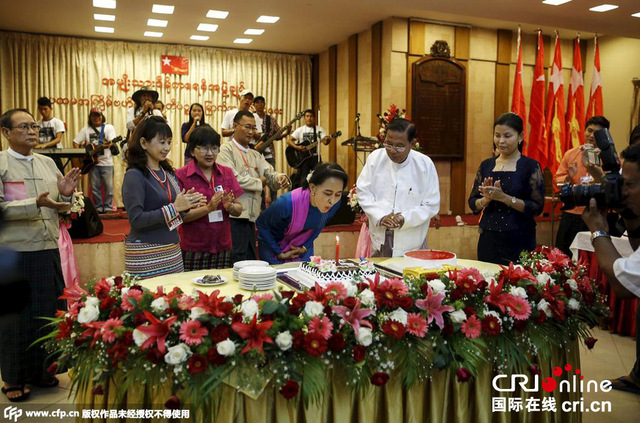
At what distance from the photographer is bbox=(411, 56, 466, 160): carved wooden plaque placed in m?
8.52

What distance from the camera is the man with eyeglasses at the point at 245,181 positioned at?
12.8 ft

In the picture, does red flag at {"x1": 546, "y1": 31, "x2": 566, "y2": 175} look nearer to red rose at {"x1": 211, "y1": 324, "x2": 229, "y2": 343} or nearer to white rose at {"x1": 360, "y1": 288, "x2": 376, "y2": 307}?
white rose at {"x1": 360, "y1": 288, "x2": 376, "y2": 307}

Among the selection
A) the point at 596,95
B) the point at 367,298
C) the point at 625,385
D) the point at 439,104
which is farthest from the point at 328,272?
the point at 596,95

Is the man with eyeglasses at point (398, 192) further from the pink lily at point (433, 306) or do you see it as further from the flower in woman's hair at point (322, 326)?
the flower in woman's hair at point (322, 326)

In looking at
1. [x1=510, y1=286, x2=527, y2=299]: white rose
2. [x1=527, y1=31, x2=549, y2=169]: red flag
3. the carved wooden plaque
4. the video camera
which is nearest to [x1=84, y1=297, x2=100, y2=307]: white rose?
[x1=510, y1=286, x2=527, y2=299]: white rose

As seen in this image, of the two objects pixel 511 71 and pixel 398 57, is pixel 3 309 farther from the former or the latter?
pixel 511 71

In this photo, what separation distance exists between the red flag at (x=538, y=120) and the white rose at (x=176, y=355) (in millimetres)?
7462

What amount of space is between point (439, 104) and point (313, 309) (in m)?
7.43

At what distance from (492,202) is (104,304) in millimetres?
2510

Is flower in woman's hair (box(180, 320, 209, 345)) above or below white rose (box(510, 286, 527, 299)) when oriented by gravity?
below

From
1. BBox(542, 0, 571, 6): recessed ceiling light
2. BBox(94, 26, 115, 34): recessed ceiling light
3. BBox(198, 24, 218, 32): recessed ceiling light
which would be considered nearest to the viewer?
BBox(542, 0, 571, 6): recessed ceiling light

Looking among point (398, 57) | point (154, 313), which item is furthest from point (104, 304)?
point (398, 57)

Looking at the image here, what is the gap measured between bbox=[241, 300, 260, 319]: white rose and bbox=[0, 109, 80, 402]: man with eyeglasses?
1701mm

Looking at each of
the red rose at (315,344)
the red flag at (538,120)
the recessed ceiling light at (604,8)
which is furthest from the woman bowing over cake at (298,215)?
the red flag at (538,120)
